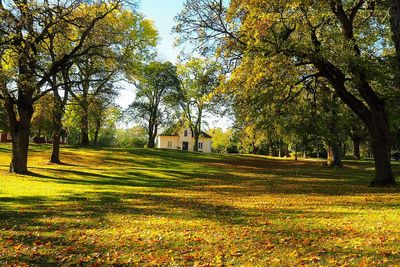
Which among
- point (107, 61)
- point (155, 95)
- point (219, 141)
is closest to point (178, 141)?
point (219, 141)

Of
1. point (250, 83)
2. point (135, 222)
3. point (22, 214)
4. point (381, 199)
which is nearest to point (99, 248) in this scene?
point (135, 222)

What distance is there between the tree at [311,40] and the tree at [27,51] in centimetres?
657

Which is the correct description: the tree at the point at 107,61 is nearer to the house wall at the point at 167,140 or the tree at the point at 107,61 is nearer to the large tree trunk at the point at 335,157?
the large tree trunk at the point at 335,157

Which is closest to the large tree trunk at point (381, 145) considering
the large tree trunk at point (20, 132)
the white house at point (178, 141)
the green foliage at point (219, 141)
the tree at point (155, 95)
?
the large tree trunk at point (20, 132)

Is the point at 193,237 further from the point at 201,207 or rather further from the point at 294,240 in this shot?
the point at 201,207

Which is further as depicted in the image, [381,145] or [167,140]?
[167,140]

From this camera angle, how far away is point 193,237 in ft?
27.4

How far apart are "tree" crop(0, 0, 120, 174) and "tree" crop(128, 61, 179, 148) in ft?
114

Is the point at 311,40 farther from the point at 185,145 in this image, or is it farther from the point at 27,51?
the point at 185,145

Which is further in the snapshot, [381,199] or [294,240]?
[381,199]

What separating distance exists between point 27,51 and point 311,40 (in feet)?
45.0

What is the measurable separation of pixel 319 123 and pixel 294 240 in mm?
23793

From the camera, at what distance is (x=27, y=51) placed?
2025 centimetres

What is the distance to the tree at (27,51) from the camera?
64.2ft
